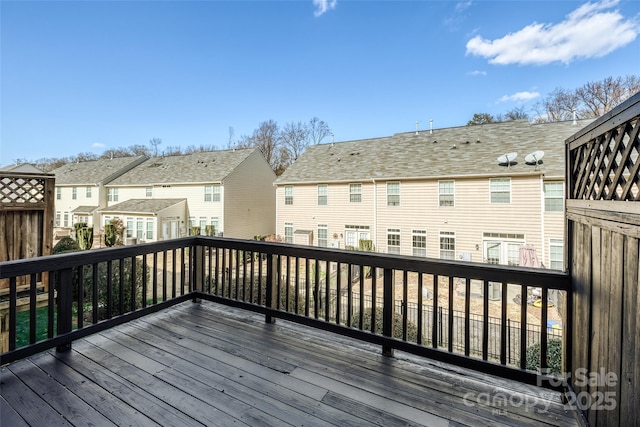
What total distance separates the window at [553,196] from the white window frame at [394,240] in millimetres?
5288

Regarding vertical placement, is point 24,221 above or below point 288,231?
above

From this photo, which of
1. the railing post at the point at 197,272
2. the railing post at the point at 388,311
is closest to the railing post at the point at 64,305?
the railing post at the point at 197,272

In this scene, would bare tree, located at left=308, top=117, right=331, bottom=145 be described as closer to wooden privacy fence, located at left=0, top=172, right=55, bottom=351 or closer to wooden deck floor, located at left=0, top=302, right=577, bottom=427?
wooden privacy fence, located at left=0, top=172, right=55, bottom=351

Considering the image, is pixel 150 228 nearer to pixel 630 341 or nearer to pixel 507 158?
pixel 507 158

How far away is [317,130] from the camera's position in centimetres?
2594

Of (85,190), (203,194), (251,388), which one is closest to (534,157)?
(251,388)

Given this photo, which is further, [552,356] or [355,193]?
[355,193]

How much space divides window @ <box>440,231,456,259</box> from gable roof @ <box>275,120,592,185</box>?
2.37 m

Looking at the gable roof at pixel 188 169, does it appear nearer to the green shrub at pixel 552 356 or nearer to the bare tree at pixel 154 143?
the bare tree at pixel 154 143

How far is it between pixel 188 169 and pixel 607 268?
19.5m

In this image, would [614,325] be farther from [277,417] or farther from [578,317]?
[277,417]

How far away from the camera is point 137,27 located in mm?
7906

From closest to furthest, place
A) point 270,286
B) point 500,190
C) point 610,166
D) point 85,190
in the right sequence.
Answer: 1. point 610,166
2. point 270,286
3. point 500,190
4. point 85,190

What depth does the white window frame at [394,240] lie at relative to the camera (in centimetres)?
1239
